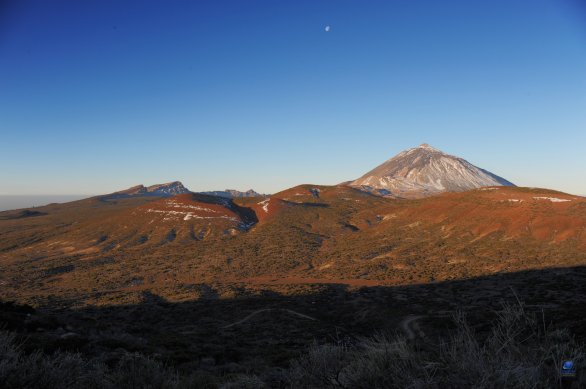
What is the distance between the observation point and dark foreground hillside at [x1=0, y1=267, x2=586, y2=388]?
223 inches

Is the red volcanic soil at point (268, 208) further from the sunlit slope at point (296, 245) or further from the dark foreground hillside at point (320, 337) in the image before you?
the dark foreground hillside at point (320, 337)

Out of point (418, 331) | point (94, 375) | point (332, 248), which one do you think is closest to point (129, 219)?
point (332, 248)

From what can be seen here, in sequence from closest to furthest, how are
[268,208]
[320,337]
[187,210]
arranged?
1. [320,337]
2. [187,210]
3. [268,208]

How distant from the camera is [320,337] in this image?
23281 millimetres

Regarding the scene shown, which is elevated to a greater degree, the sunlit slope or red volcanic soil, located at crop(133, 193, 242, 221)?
red volcanic soil, located at crop(133, 193, 242, 221)

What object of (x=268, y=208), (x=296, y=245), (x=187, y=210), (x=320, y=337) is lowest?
(x=320, y=337)

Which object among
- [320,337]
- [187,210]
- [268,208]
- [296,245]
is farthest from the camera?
[268,208]

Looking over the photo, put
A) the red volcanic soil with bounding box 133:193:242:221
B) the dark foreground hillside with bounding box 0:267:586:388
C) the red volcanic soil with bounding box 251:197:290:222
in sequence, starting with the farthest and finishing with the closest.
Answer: the red volcanic soil with bounding box 251:197:290:222, the red volcanic soil with bounding box 133:193:242:221, the dark foreground hillside with bounding box 0:267:586:388

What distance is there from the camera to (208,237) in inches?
3071

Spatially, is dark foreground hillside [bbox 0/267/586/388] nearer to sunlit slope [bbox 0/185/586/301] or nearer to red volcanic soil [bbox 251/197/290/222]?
sunlit slope [bbox 0/185/586/301]

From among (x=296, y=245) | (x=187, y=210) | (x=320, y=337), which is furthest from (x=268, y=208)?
(x=320, y=337)

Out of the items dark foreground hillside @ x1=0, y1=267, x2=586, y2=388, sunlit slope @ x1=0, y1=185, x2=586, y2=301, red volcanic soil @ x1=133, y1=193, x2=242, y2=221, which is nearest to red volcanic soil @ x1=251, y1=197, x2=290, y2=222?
sunlit slope @ x1=0, y1=185, x2=586, y2=301

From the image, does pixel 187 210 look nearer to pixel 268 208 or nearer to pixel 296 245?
pixel 268 208

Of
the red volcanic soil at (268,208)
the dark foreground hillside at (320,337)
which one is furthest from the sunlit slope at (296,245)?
the dark foreground hillside at (320,337)
